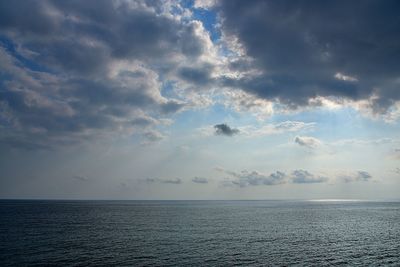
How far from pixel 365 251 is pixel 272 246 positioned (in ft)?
57.3

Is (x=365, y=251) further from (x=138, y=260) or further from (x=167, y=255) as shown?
(x=138, y=260)

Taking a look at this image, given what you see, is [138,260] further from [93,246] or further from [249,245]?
[249,245]

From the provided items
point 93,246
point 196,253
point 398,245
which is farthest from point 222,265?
point 398,245

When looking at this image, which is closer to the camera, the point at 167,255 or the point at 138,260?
the point at 138,260

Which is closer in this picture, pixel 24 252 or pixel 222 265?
pixel 222 265

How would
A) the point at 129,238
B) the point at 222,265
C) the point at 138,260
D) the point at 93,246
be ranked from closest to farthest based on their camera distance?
the point at 222,265 → the point at 138,260 → the point at 93,246 → the point at 129,238

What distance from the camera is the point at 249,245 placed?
6681 centimetres

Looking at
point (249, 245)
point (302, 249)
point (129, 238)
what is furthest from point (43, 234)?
point (302, 249)

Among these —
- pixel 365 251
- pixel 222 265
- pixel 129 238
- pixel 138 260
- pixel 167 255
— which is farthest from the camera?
pixel 129 238

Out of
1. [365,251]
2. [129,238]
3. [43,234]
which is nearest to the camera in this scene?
[365,251]

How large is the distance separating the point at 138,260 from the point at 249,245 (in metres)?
25.1

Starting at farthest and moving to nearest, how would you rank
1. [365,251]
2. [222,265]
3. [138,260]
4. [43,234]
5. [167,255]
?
1. [43,234]
2. [365,251]
3. [167,255]
4. [138,260]
5. [222,265]

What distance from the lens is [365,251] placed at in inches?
2411

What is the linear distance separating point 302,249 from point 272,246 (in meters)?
6.09
